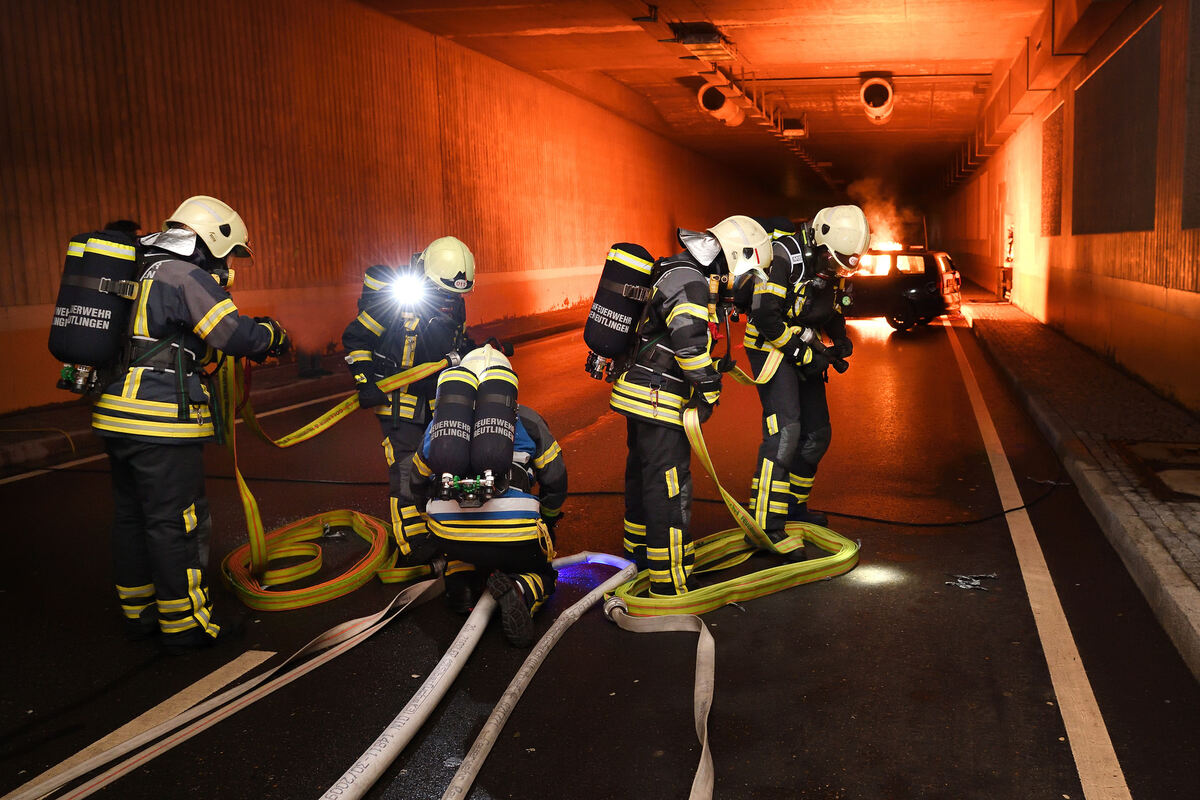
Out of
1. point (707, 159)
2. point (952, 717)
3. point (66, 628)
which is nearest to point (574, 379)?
point (66, 628)

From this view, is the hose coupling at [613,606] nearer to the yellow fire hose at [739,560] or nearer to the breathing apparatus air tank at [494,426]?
the yellow fire hose at [739,560]

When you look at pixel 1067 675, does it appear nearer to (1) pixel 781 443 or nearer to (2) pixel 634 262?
(1) pixel 781 443

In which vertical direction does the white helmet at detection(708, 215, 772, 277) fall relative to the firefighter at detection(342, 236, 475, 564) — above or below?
above

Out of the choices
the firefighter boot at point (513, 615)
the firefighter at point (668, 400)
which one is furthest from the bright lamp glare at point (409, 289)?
the firefighter boot at point (513, 615)

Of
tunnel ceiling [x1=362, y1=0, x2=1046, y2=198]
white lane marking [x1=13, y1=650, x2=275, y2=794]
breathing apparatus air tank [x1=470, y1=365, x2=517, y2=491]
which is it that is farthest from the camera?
tunnel ceiling [x1=362, y1=0, x2=1046, y2=198]

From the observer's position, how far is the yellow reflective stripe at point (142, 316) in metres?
4.77

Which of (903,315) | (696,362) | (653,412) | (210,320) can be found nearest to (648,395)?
(653,412)

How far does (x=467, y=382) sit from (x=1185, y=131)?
8668 mm

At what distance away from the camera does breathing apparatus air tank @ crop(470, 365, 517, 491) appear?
185 inches

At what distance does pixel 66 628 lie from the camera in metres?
5.15

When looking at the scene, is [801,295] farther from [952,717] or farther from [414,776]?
[414,776]

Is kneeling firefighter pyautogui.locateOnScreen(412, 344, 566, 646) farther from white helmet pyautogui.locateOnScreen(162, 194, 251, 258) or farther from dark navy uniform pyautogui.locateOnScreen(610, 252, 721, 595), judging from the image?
white helmet pyautogui.locateOnScreen(162, 194, 251, 258)

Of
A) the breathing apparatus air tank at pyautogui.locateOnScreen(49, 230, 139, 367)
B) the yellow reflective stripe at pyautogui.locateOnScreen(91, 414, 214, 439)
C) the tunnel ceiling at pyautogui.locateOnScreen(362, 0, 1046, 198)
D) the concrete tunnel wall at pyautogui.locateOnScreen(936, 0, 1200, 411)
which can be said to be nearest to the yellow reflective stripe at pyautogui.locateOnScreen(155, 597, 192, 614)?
the yellow reflective stripe at pyautogui.locateOnScreen(91, 414, 214, 439)

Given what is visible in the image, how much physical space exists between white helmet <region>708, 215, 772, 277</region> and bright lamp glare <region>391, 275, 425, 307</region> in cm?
175
